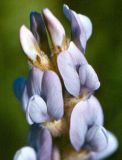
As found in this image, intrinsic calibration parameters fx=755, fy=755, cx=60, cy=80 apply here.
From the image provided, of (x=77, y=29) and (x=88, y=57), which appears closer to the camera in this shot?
(x=77, y=29)

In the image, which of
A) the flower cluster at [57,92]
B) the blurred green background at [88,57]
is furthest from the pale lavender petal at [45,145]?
the blurred green background at [88,57]

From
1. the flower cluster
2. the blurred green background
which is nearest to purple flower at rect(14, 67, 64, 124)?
the flower cluster

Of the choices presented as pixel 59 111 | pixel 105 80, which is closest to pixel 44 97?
pixel 59 111

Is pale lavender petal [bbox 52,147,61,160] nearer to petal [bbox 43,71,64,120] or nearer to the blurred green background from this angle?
petal [bbox 43,71,64,120]

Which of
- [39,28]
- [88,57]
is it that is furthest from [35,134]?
[88,57]

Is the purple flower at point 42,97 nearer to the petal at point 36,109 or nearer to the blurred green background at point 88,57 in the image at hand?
the petal at point 36,109

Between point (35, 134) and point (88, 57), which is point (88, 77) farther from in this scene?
point (88, 57)
